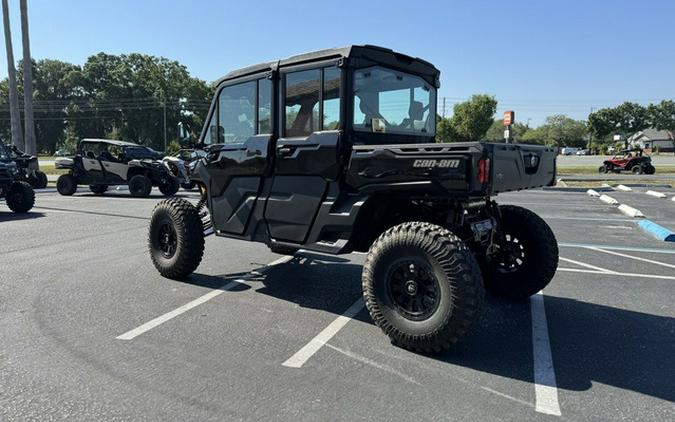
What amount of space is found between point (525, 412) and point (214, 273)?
4.26 metres

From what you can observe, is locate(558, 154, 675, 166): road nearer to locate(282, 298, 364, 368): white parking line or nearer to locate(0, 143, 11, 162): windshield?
locate(0, 143, 11, 162): windshield

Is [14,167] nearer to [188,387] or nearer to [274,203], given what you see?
[274,203]

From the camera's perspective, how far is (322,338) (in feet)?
13.3

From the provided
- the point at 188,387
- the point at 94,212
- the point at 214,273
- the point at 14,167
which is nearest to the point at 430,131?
the point at 214,273

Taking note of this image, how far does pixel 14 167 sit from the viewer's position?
12305 millimetres

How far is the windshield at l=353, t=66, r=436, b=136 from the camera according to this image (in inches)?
177

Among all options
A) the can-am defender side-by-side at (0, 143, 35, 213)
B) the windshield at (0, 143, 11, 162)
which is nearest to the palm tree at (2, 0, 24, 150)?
the windshield at (0, 143, 11, 162)

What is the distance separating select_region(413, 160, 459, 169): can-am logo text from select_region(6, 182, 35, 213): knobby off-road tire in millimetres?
11769

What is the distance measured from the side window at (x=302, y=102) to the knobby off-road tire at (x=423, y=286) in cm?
140

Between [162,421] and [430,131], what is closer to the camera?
[162,421]

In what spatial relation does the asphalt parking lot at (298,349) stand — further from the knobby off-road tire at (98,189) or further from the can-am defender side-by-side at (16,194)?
the knobby off-road tire at (98,189)

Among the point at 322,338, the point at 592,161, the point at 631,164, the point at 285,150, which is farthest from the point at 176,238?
the point at 592,161

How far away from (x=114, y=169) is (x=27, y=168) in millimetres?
2576

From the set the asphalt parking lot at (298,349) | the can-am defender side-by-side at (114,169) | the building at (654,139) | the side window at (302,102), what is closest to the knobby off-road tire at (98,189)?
the can-am defender side-by-side at (114,169)
